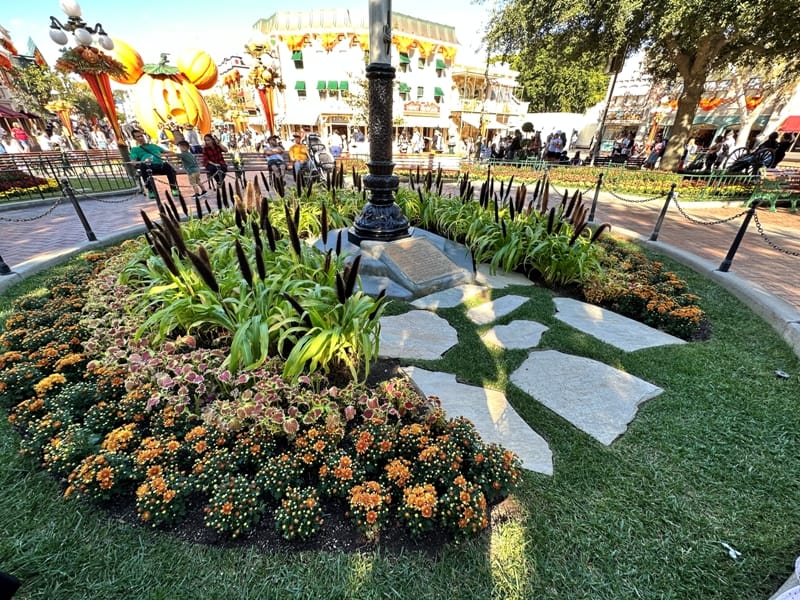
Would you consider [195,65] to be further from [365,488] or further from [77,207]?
[365,488]

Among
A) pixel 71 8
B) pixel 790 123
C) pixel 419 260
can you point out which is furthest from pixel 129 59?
pixel 790 123

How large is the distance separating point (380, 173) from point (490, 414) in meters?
3.54

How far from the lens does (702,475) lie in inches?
80.4

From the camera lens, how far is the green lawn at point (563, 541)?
155 cm

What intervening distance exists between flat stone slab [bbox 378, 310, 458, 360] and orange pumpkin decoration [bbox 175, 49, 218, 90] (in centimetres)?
2649

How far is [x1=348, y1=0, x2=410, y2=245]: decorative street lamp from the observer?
4.27 m

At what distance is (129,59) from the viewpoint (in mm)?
20203

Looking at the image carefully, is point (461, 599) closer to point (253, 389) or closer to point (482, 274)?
point (253, 389)

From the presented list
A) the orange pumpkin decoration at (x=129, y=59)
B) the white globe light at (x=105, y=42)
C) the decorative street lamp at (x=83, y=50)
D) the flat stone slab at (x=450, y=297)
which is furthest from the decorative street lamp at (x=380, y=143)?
the orange pumpkin decoration at (x=129, y=59)

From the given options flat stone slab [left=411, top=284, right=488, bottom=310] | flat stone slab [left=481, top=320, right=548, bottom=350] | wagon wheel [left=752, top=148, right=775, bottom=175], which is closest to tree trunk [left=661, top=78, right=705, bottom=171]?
wagon wheel [left=752, top=148, right=775, bottom=175]

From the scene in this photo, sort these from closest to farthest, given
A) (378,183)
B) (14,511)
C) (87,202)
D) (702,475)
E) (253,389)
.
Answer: (14,511) → (702,475) → (253,389) → (378,183) → (87,202)

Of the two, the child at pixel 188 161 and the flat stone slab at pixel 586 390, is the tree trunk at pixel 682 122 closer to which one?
the flat stone slab at pixel 586 390

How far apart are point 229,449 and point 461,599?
1434mm

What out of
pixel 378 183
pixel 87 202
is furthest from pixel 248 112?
pixel 378 183
